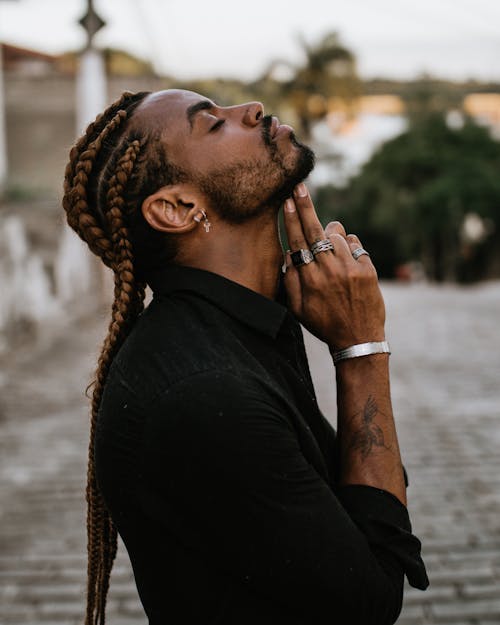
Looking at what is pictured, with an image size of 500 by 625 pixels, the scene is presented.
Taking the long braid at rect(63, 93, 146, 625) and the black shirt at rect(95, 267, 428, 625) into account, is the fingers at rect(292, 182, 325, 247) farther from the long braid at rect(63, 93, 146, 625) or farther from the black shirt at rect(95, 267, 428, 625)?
the long braid at rect(63, 93, 146, 625)

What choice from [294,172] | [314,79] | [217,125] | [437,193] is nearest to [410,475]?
[294,172]

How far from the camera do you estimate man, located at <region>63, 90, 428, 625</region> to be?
127 centimetres

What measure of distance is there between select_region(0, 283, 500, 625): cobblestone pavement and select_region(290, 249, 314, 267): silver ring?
1.36 m

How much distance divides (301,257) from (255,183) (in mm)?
184

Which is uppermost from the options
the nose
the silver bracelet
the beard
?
the nose

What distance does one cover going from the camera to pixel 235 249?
155cm

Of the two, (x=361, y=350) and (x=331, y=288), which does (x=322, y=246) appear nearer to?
(x=331, y=288)

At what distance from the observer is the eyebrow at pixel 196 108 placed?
1528 mm

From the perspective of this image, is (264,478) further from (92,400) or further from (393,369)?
(393,369)

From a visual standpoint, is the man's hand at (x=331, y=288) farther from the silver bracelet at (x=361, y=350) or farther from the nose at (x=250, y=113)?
the nose at (x=250, y=113)

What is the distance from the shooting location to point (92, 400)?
168cm

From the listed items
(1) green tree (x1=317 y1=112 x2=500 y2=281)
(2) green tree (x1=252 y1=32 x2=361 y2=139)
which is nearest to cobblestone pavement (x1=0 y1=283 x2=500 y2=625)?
(1) green tree (x1=317 y1=112 x2=500 y2=281)

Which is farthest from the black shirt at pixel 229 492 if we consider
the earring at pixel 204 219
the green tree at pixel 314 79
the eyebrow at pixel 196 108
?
the green tree at pixel 314 79

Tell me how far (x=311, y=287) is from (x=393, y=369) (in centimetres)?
817
